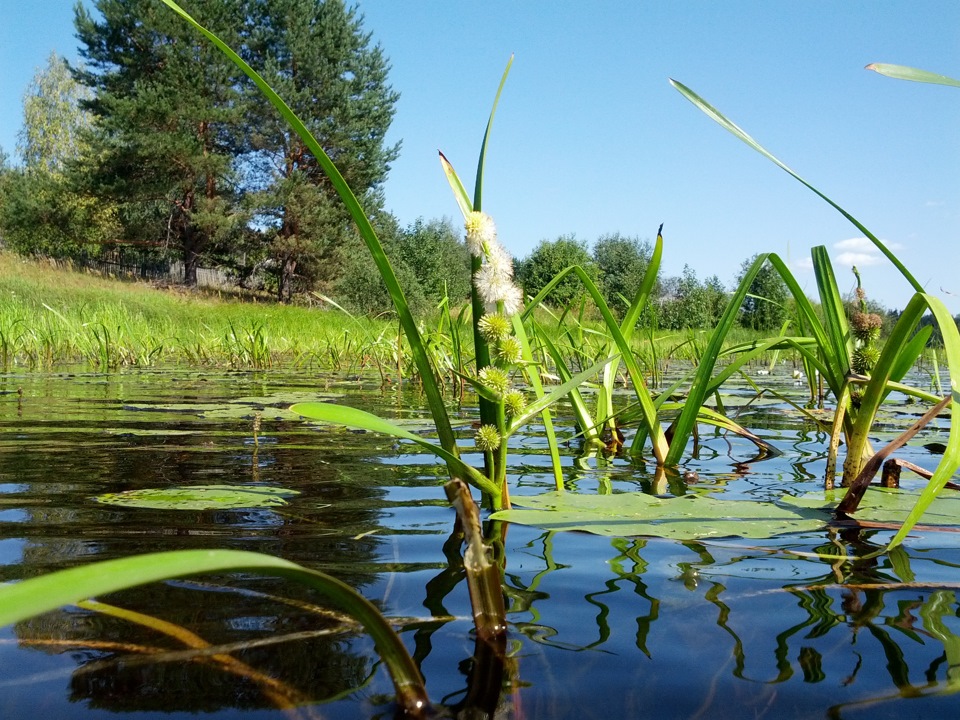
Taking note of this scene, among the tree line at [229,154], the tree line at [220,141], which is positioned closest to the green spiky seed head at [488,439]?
the tree line at [229,154]

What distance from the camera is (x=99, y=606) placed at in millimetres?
962

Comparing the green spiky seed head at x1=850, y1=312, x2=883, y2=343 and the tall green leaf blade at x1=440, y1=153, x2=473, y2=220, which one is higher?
the tall green leaf blade at x1=440, y1=153, x2=473, y2=220

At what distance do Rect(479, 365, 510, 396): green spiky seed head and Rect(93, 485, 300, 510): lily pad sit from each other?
24.6 inches

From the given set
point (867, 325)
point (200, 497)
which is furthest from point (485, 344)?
point (867, 325)

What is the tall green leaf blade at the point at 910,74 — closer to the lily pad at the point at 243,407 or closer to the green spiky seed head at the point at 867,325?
the green spiky seed head at the point at 867,325

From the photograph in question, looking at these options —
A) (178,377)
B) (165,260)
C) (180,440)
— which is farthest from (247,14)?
(180,440)

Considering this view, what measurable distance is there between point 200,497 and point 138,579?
4.17 ft

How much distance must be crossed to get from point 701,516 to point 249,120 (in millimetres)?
31118

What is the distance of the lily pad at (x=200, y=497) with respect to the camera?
5.09 ft

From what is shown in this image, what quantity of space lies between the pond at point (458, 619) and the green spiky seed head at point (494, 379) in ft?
0.97

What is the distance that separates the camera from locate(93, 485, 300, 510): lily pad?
1.55m

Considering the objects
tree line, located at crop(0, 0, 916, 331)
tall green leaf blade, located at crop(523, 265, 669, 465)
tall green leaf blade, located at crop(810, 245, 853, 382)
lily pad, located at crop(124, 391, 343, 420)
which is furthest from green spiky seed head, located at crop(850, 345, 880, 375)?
tree line, located at crop(0, 0, 916, 331)

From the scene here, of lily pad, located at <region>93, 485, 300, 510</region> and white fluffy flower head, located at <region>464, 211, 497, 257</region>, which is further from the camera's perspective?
lily pad, located at <region>93, 485, 300, 510</region>

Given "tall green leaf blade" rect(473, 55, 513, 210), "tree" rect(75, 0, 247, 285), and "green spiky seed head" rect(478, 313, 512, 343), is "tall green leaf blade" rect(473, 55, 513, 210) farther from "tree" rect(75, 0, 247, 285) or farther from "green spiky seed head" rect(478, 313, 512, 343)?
"tree" rect(75, 0, 247, 285)
